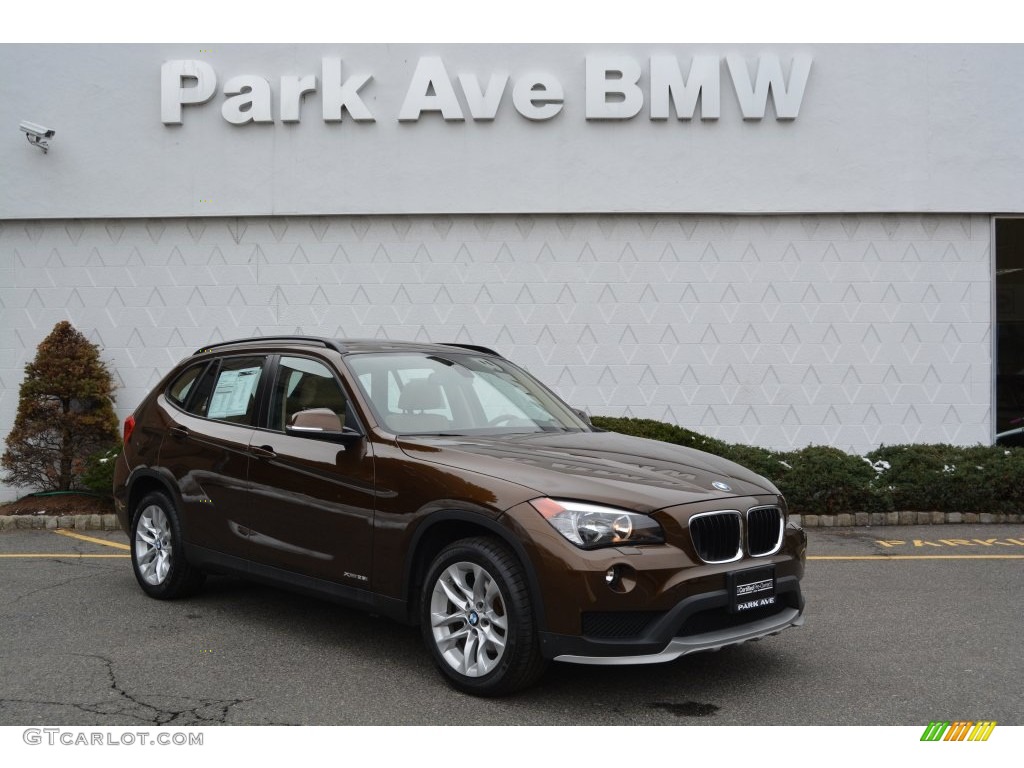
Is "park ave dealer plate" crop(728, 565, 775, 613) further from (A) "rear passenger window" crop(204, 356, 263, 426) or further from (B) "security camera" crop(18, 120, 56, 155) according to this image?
(B) "security camera" crop(18, 120, 56, 155)

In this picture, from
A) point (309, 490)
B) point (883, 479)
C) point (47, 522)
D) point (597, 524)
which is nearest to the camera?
point (597, 524)

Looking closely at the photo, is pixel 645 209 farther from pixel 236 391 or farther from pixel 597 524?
pixel 597 524

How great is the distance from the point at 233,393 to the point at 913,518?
7.35 m

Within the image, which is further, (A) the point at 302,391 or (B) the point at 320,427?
(A) the point at 302,391

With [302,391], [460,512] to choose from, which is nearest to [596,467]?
[460,512]

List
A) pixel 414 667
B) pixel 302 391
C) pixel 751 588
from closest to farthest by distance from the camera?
pixel 751 588
pixel 414 667
pixel 302 391

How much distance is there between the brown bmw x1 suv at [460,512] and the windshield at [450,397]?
0.04 ft

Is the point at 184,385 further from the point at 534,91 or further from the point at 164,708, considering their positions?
the point at 534,91

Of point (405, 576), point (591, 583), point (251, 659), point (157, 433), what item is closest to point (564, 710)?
point (591, 583)

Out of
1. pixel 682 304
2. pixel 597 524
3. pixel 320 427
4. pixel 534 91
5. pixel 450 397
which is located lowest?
pixel 597 524

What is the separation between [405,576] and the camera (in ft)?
16.4

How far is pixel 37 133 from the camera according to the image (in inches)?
493

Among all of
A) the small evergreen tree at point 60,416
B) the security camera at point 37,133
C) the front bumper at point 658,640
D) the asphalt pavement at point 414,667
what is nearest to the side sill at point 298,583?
the asphalt pavement at point 414,667
